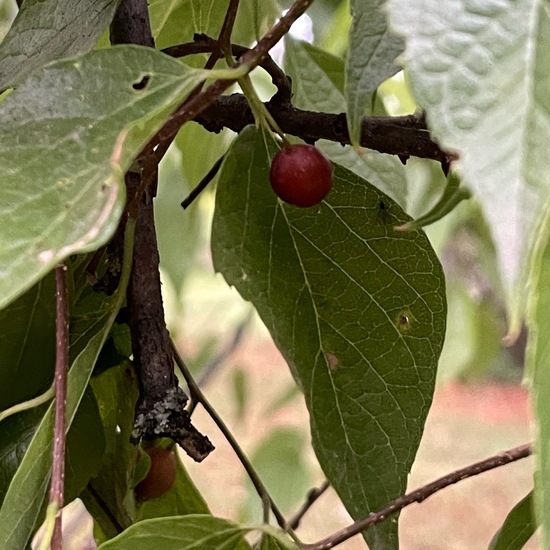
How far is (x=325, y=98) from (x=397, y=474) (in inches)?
9.7

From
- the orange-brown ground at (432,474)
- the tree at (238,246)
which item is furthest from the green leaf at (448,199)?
the orange-brown ground at (432,474)

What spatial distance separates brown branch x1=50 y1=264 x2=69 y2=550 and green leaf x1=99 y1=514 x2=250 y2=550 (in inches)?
0.9

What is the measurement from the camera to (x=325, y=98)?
1.56 feet

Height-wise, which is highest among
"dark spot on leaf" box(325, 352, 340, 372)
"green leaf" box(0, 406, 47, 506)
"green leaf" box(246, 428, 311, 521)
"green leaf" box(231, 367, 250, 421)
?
"green leaf" box(0, 406, 47, 506)

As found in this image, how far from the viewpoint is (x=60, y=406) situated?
0.71ft

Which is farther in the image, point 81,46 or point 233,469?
point 233,469

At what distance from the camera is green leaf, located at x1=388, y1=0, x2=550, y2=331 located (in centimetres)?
13

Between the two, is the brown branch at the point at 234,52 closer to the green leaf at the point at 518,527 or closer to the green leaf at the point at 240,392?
the green leaf at the point at 518,527

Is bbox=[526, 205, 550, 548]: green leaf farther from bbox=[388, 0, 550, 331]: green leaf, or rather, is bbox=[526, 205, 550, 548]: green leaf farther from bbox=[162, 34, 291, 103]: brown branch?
bbox=[162, 34, 291, 103]: brown branch

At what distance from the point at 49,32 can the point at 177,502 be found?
0.19 m

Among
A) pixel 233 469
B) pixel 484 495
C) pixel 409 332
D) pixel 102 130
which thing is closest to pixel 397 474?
pixel 409 332

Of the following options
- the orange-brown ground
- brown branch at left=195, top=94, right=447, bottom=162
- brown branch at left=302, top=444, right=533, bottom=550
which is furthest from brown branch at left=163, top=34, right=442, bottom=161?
the orange-brown ground

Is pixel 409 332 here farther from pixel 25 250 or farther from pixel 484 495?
pixel 484 495

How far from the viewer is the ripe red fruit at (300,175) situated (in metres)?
0.27
